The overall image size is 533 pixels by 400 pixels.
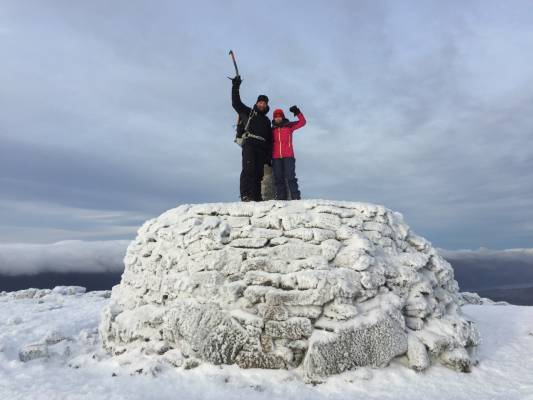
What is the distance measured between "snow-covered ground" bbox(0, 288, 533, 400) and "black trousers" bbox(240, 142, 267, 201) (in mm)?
3629

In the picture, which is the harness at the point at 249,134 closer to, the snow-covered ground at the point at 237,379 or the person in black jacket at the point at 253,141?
the person in black jacket at the point at 253,141

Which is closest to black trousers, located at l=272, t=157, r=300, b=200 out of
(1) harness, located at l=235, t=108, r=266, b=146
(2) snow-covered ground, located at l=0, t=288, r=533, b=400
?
(1) harness, located at l=235, t=108, r=266, b=146

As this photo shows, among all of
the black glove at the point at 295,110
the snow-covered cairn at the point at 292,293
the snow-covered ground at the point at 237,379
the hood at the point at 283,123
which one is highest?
the black glove at the point at 295,110

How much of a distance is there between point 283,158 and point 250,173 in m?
0.83

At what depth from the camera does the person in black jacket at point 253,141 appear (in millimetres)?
8594

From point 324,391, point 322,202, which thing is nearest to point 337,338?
point 324,391

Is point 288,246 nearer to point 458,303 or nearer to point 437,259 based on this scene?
point 437,259

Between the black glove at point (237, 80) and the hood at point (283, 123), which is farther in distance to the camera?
the hood at point (283, 123)

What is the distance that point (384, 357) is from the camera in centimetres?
609

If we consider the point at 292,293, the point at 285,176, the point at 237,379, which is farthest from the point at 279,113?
the point at 237,379

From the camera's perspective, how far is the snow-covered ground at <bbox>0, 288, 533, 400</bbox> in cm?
547

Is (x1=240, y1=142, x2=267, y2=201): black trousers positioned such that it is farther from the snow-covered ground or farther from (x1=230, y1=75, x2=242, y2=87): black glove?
the snow-covered ground

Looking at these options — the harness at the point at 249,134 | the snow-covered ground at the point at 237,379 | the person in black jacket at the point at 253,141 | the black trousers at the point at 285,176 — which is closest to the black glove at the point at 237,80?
the person in black jacket at the point at 253,141

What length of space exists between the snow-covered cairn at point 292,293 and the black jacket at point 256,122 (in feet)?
6.10
